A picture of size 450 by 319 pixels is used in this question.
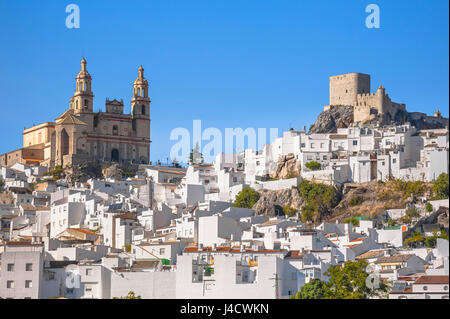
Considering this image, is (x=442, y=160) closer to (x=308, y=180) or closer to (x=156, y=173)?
(x=308, y=180)

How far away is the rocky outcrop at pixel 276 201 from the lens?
53656 mm

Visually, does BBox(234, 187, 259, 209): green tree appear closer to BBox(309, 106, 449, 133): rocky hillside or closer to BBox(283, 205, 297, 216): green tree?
BBox(283, 205, 297, 216): green tree

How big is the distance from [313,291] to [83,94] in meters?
42.1

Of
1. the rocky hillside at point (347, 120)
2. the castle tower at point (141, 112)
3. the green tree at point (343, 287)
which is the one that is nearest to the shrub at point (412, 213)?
the green tree at point (343, 287)

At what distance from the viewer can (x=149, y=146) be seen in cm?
7375

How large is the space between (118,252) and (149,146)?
3022 cm

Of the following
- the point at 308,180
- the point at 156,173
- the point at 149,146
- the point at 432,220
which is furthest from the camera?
the point at 149,146

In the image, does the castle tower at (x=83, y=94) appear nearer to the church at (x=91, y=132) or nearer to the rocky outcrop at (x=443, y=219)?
the church at (x=91, y=132)

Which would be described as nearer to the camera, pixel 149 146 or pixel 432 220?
pixel 432 220

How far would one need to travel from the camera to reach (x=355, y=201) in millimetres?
53500

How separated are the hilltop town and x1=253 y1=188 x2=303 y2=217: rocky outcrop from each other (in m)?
0.08

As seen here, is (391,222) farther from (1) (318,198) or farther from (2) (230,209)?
(2) (230,209)
